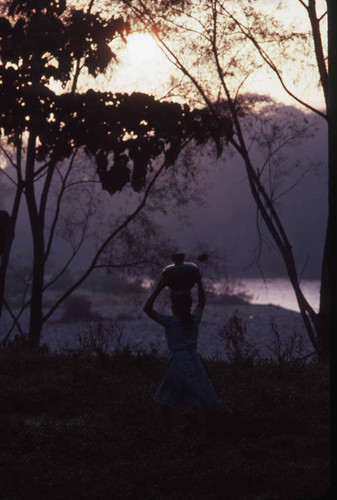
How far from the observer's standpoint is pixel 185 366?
7.85m

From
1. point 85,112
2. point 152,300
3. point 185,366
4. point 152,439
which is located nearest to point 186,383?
point 185,366

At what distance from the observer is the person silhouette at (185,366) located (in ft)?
25.5

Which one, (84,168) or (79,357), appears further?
(84,168)

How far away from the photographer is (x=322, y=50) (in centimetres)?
1522

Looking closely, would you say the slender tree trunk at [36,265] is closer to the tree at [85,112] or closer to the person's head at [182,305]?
the tree at [85,112]

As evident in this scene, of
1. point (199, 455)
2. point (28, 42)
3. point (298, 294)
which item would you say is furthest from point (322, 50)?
point (199, 455)

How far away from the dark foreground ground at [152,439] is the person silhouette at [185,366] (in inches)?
16.6

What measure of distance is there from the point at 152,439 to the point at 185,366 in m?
0.95

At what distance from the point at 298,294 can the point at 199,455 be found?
359 inches

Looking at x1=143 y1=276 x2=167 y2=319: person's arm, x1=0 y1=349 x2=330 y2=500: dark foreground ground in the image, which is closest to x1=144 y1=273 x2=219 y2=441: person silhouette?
x1=143 y1=276 x2=167 y2=319: person's arm

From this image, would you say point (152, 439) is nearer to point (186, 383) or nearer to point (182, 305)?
point (186, 383)

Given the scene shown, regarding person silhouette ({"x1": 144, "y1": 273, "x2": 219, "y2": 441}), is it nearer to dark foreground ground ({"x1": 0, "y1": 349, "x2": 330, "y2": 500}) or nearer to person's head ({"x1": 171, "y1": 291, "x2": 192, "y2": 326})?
person's head ({"x1": 171, "y1": 291, "x2": 192, "y2": 326})

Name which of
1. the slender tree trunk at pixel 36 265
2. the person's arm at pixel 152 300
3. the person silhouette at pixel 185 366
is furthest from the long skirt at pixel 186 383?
the slender tree trunk at pixel 36 265

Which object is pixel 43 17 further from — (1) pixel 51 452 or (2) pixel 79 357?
(1) pixel 51 452
